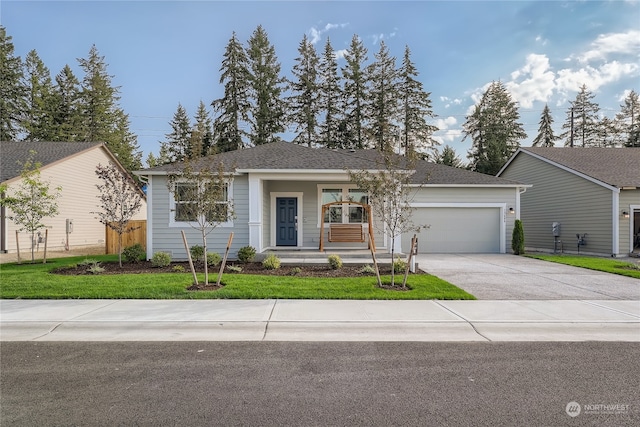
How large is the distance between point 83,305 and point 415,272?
7.55 metres

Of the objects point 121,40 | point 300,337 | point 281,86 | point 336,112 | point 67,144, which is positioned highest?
point 281,86

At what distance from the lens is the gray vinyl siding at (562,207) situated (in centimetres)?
1471

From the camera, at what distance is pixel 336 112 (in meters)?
29.5

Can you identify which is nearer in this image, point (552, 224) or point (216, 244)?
point (216, 244)

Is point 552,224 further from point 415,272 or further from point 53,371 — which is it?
point 53,371

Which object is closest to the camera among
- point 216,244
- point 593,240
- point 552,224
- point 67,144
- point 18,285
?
point 18,285

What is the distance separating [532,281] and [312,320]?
6.33m

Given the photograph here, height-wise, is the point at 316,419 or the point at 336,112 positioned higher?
the point at 336,112

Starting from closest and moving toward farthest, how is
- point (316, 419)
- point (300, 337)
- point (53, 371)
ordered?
1. point (316, 419)
2. point (53, 371)
3. point (300, 337)

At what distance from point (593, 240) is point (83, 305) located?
18413 mm

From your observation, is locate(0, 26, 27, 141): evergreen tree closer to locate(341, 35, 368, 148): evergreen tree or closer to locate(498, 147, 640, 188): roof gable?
locate(341, 35, 368, 148): evergreen tree

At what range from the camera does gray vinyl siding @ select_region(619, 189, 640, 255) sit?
46.5 ft

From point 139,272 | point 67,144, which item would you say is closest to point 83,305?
point 139,272

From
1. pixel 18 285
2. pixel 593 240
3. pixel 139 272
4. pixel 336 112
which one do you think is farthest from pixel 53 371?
pixel 336 112
